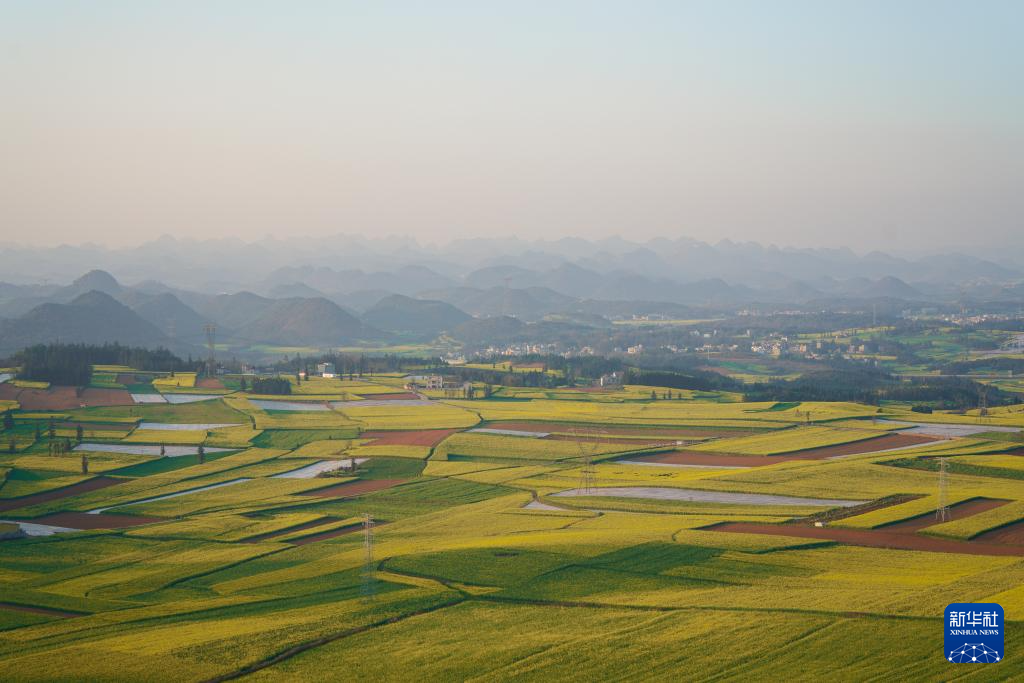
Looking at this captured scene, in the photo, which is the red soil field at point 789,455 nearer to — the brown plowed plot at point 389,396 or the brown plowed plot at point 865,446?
the brown plowed plot at point 865,446

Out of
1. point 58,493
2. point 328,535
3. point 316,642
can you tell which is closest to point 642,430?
point 328,535

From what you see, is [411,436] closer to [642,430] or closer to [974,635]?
[642,430]

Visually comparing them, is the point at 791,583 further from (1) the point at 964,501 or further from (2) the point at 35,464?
(2) the point at 35,464

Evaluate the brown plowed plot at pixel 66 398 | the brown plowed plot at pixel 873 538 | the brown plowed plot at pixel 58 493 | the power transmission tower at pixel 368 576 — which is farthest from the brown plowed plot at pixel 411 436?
the power transmission tower at pixel 368 576

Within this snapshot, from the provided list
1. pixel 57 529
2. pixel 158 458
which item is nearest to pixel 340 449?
pixel 158 458

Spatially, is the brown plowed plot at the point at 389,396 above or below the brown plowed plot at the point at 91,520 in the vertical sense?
above

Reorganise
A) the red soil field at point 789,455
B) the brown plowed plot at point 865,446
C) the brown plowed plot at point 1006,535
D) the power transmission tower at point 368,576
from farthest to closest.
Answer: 1. the brown plowed plot at point 865,446
2. the red soil field at point 789,455
3. the brown plowed plot at point 1006,535
4. the power transmission tower at point 368,576
